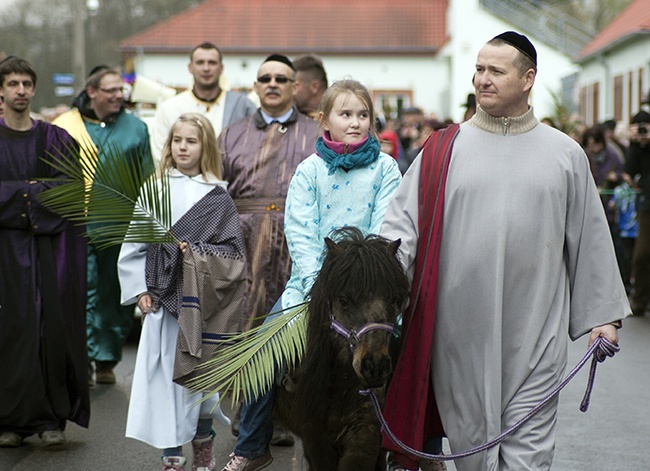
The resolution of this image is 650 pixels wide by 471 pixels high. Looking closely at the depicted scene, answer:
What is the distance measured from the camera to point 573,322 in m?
5.18

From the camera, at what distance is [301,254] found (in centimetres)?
592

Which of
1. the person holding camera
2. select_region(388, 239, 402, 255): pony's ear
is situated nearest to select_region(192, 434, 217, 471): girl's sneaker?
select_region(388, 239, 402, 255): pony's ear

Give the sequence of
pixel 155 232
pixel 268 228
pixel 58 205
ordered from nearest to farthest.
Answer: pixel 155 232, pixel 58 205, pixel 268 228

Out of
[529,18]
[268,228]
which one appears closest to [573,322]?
[268,228]

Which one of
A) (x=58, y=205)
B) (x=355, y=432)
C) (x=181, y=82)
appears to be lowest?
(x=355, y=432)

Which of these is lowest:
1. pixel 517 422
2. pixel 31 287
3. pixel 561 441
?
pixel 561 441

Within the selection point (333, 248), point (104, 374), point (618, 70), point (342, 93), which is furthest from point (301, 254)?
point (618, 70)

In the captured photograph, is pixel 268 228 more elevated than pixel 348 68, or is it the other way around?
pixel 348 68

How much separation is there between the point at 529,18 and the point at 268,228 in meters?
41.9

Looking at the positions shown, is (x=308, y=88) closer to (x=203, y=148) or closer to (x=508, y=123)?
(x=203, y=148)

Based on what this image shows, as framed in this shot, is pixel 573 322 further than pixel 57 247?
No

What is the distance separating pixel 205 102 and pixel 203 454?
3.81m

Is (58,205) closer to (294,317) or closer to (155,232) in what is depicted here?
(155,232)

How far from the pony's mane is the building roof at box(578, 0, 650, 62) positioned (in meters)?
26.3
